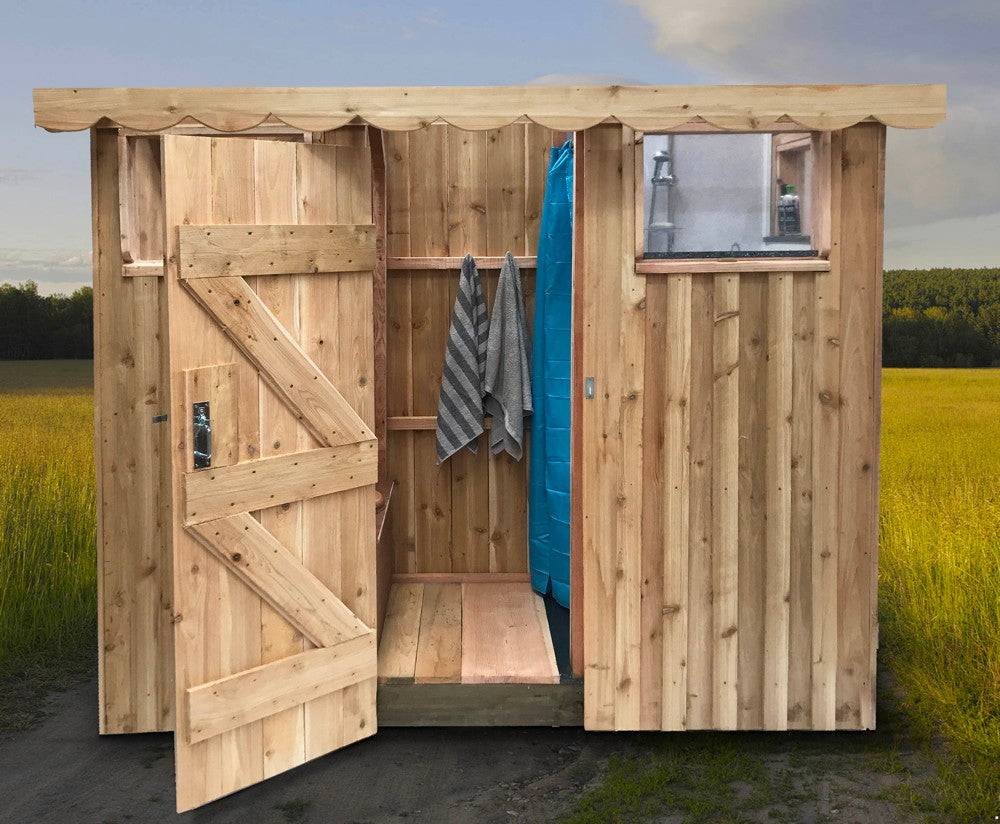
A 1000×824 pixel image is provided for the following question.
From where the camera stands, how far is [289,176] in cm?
398

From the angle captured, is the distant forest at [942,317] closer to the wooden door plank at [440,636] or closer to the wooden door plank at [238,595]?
the wooden door plank at [440,636]

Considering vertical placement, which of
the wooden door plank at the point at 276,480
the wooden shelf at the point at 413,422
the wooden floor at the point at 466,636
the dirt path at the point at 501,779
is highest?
the wooden shelf at the point at 413,422

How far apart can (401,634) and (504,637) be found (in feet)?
1.46

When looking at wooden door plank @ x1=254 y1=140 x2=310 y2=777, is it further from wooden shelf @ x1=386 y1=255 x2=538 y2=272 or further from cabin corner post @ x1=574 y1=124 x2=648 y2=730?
wooden shelf @ x1=386 y1=255 x2=538 y2=272

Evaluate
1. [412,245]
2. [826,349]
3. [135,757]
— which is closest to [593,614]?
[826,349]

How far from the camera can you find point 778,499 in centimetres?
433

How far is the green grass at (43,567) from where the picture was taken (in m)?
5.67

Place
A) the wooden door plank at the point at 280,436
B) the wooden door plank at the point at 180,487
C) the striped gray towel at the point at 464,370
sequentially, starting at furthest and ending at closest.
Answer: the striped gray towel at the point at 464,370 → the wooden door plank at the point at 280,436 → the wooden door plank at the point at 180,487

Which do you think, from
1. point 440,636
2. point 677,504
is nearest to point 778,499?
point 677,504

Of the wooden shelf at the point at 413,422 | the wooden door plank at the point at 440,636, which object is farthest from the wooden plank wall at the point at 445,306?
the wooden door plank at the point at 440,636

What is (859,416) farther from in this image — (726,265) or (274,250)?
(274,250)

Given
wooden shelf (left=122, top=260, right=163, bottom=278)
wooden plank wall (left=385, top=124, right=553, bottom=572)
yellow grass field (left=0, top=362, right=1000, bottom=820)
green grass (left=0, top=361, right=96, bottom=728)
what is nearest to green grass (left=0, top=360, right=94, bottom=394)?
yellow grass field (left=0, top=362, right=1000, bottom=820)

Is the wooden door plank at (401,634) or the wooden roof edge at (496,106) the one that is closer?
the wooden roof edge at (496,106)

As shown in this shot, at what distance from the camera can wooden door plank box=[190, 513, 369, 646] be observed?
3.88m
